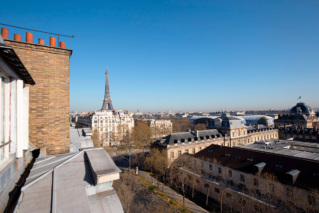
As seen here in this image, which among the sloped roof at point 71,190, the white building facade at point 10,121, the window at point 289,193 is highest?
the white building facade at point 10,121

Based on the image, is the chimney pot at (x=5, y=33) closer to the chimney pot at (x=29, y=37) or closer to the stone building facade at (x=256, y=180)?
the chimney pot at (x=29, y=37)

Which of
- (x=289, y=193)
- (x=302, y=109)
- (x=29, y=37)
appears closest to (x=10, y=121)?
(x=29, y=37)

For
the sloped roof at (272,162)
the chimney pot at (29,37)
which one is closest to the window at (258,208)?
the sloped roof at (272,162)

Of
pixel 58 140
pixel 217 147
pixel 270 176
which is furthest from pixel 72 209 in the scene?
pixel 217 147

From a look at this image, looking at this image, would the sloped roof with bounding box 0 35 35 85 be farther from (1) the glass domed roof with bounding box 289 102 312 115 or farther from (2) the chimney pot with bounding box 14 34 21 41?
(1) the glass domed roof with bounding box 289 102 312 115

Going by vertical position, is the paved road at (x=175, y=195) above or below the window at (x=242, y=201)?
below

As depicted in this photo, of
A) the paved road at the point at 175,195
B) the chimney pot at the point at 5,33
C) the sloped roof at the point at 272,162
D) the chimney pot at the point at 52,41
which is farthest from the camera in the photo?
the paved road at the point at 175,195

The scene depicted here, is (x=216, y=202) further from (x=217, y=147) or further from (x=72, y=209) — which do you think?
(x=72, y=209)

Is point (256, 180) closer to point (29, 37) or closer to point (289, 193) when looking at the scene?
point (289, 193)

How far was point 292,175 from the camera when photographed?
16891 millimetres

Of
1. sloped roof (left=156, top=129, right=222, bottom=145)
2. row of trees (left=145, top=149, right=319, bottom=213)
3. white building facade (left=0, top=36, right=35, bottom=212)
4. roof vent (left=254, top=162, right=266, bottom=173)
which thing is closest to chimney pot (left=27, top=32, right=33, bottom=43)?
white building facade (left=0, top=36, right=35, bottom=212)

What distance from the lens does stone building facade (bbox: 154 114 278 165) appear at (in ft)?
115

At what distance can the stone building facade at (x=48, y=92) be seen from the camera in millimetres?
7031

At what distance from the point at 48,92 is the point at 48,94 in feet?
0.29
